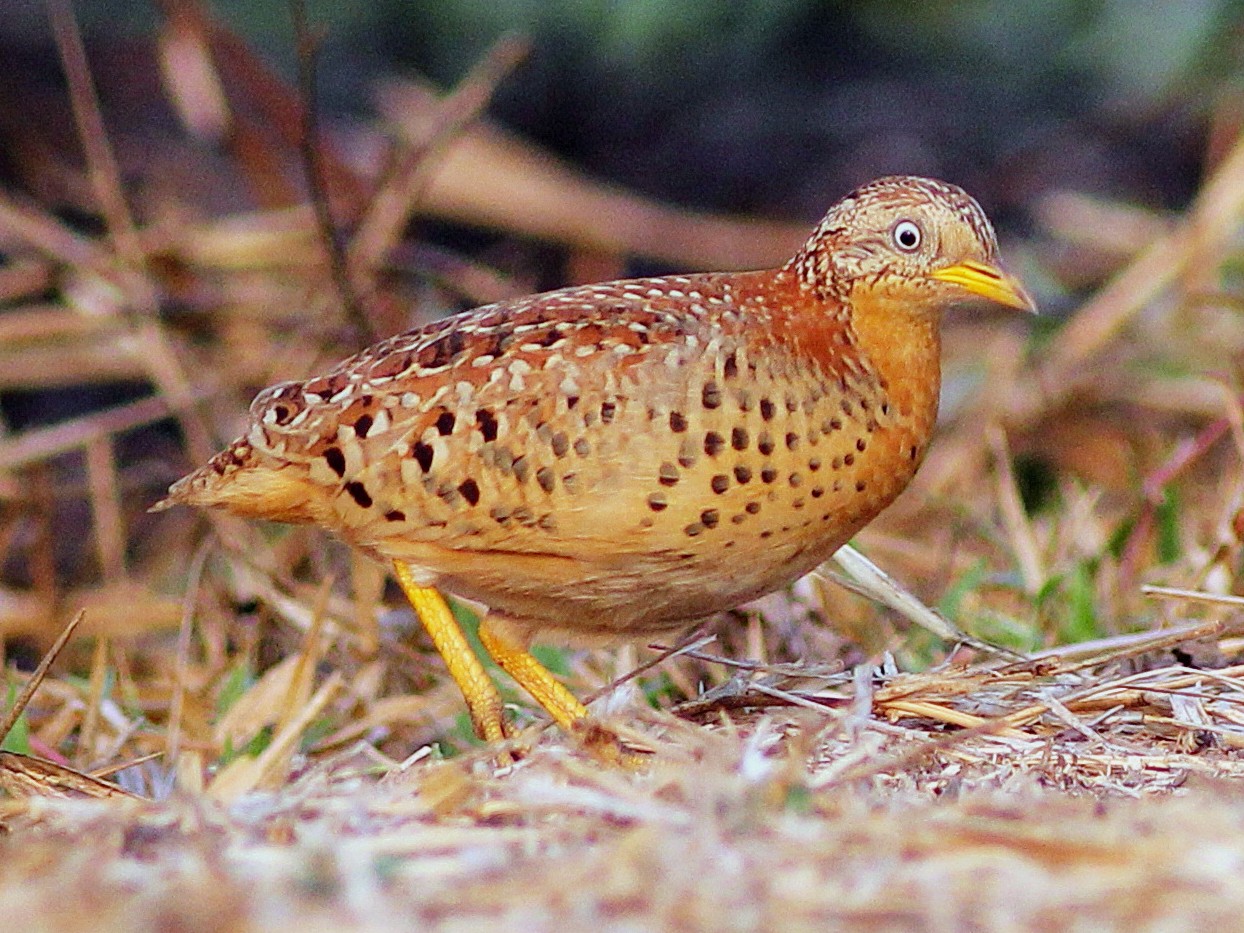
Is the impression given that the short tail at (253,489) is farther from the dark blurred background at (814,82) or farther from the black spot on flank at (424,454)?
the dark blurred background at (814,82)

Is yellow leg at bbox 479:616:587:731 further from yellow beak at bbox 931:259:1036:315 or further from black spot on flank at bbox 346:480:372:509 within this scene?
yellow beak at bbox 931:259:1036:315

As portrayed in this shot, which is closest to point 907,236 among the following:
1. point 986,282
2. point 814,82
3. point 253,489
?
point 986,282

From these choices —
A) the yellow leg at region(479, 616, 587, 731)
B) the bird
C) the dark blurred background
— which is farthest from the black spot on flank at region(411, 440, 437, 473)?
the dark blurred background

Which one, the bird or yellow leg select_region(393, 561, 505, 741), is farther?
yellow leg select_region(393, 561, 505, 741)

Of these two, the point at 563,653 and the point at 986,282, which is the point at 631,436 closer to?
the point at 986,282

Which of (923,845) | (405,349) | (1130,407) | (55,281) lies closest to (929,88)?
(1130,407)

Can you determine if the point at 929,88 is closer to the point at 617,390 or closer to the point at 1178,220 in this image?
the point at 1178,220
